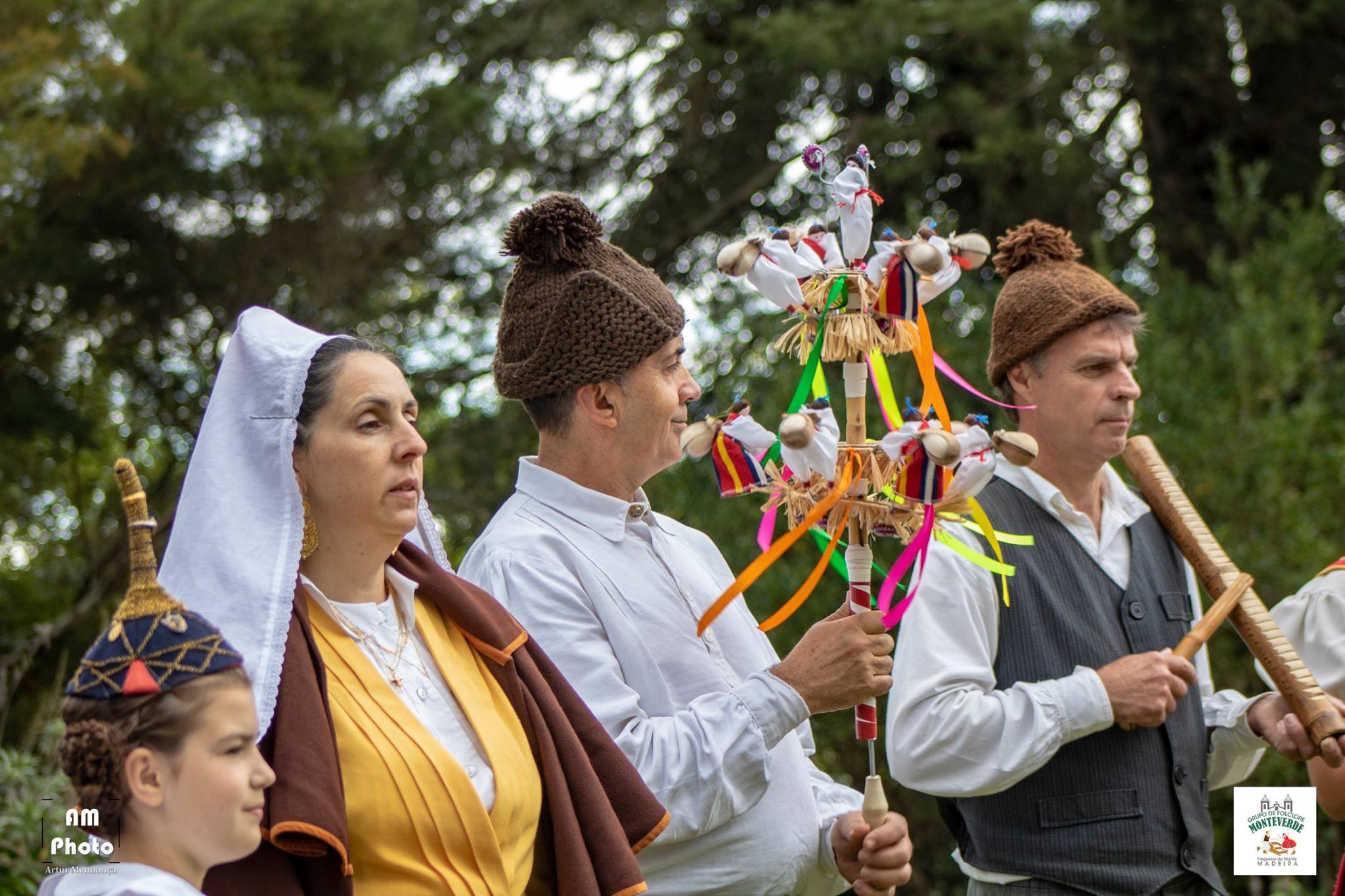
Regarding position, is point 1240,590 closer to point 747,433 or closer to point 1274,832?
point 1274,832

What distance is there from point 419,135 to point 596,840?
7.30 m

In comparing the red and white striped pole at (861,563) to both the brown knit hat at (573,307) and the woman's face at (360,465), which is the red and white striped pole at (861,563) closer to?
the brown knit hat at (573,307)

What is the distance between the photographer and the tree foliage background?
789 centimetres

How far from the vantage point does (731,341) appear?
812 centimetres

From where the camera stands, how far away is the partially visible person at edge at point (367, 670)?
80.7 inches

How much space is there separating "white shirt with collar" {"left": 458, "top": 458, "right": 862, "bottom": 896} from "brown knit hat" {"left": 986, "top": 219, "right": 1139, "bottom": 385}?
1.09m

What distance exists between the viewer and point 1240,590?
3291 millimetres

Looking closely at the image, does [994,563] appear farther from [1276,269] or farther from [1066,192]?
[1066,192]

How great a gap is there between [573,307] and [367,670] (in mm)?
918

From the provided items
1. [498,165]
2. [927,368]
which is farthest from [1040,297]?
[498,165]

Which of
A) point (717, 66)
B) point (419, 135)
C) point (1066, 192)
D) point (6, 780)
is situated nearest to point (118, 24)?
point (419, 135)

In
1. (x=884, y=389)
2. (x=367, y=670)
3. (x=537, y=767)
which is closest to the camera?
(x=367, y=670)

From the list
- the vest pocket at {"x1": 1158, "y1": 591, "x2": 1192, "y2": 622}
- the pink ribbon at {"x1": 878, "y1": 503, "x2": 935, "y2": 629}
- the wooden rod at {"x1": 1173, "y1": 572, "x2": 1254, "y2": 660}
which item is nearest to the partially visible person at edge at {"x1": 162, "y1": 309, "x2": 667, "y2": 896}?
the pink ribbon at {"x1": 878, "y1": 503, "x2": 935, "y2": 629}

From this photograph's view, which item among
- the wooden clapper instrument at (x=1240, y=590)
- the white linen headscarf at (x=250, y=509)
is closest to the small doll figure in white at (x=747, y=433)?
the white linen headscarf at (x=250, y=509)
